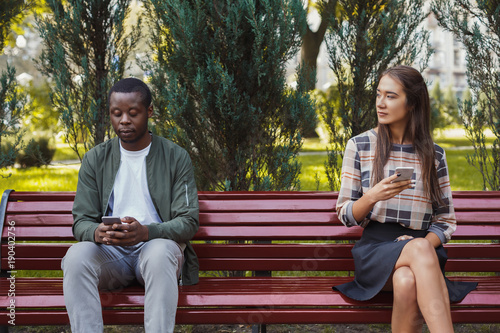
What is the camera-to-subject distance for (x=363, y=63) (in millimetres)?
4824

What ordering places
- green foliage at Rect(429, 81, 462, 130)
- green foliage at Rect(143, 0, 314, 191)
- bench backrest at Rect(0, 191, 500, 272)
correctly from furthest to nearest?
1. green foliage at Rect(429, 81, 462, 130)
2. green foliage at Rect(143, 0, 314, 191)
3. bench backrest at Rect(0, 191, 500, 272)

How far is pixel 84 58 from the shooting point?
4.57 meters

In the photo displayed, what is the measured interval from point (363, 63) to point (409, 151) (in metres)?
1.70

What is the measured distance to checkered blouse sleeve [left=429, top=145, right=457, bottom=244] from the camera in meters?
3.25

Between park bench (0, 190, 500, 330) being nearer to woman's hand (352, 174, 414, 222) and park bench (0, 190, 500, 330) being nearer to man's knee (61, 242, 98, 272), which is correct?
man's knee (61, 242, 98, 272)

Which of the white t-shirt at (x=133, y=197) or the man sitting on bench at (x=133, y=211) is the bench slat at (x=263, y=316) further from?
the white t-shirt at (x=133, y=197)

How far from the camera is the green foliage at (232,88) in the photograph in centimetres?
430

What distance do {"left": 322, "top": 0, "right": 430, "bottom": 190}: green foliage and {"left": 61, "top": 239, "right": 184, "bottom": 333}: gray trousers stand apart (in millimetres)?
2372

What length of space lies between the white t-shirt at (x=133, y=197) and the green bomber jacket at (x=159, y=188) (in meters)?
0.04

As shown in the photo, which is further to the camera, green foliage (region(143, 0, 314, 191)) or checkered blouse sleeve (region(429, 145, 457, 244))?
green foliage (region(143, 0, 314, 191))

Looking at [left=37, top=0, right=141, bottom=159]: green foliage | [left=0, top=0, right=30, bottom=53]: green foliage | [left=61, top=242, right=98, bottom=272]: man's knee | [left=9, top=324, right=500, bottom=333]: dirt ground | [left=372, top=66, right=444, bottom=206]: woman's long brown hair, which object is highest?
[left=0, top=0, right=30, bottom=53]: green foliage

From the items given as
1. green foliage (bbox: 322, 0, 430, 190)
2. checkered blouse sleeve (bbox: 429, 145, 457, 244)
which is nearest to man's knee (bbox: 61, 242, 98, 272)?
checkered blouse sleeve (bbox: 429, 145, 457, 244)

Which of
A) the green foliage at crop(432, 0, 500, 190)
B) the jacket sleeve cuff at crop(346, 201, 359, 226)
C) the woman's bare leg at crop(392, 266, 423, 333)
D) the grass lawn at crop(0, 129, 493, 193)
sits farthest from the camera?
the grass lawn at crop(0, 129, 493, 193)

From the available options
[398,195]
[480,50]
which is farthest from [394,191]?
[480,50]
